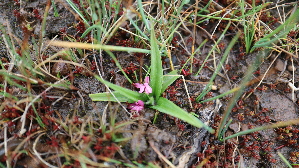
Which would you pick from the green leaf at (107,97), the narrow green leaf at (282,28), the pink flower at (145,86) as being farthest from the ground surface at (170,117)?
the narrow green leaf at (282,28)

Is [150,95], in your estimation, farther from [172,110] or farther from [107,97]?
[107,97]

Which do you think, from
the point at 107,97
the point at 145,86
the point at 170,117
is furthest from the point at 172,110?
the point at 107,97

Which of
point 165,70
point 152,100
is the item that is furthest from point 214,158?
point 165,70

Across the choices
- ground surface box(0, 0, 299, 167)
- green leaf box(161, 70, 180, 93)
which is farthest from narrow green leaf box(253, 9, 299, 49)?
green leaf box(161, 70, 180, 93)

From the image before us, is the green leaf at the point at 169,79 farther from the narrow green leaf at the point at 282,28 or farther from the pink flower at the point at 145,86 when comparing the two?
the narrow green leaf at the point at 282,28

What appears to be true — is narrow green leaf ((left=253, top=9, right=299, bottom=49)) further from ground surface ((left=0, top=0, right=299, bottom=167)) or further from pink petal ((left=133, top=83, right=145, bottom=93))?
pink petal ((left=133, top=83, right=145, bottom=93))

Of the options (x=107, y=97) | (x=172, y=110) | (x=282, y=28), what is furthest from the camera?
(x=282, y=28)

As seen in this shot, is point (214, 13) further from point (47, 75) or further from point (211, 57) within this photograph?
point (47, 75)

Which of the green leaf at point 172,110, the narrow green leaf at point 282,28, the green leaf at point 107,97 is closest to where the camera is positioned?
the green leaf at point 172,110
